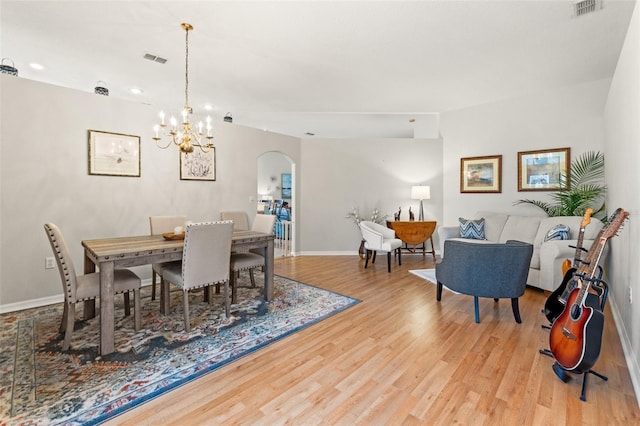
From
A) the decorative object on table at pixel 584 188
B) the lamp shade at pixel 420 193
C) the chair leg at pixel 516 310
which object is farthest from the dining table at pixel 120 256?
the decorative object on table at pixel 584 188

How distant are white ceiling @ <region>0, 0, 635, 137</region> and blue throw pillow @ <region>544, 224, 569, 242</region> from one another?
194 cm

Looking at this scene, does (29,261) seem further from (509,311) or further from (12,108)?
(509,311)

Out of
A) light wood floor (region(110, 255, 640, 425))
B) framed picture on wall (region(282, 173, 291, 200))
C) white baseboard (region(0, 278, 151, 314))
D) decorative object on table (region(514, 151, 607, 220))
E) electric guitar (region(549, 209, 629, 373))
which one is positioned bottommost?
light wood floor (region(110, 255, 640, 425))

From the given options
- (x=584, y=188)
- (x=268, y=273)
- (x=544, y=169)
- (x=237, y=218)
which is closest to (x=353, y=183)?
(x=237, y=218)

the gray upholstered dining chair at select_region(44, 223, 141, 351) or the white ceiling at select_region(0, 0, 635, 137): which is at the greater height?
the white ceiling at select_region(0, 0, 635, 137)

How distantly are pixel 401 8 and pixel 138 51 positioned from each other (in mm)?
2713

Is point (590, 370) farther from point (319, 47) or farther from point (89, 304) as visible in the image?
point (89, 304)

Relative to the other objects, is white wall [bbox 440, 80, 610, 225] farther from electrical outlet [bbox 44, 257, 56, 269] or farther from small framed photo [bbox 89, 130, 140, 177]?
electrical outlet [bbox 44, 257, 56, 269]

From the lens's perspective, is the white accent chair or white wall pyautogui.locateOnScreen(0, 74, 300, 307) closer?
white wall pyautogui.locateOnScreen(0, 74, 300, 307)

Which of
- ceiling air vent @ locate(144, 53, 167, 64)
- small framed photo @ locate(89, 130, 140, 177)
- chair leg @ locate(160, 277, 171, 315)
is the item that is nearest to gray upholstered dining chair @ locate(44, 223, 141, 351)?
chair leg @ locate(160, 277, 171, 315)

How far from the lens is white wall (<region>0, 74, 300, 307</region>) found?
9.70 ft

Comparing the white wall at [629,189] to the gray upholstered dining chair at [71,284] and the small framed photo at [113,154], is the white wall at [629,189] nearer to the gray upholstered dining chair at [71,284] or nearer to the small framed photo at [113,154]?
the gray upholstered dining chair at [71,284]

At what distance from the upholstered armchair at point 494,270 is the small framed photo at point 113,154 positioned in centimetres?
386

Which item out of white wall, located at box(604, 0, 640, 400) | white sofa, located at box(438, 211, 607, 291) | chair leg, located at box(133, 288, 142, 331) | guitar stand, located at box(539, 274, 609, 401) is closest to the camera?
guitar stand, located at box(539, 274, 609, 401)
